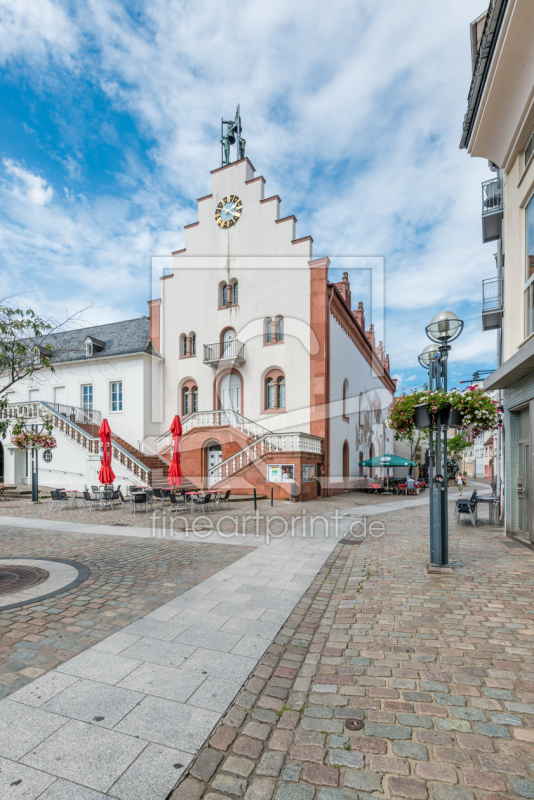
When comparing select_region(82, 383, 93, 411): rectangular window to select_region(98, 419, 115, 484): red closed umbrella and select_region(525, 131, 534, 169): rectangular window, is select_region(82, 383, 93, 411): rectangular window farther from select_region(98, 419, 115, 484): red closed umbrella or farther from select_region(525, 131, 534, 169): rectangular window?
select_region(525, 131, 534, 169): rectangular window

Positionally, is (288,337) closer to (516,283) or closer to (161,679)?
(516,283)

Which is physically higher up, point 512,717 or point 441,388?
point 441,388

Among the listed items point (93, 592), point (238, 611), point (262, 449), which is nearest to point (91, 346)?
point (262, 449)

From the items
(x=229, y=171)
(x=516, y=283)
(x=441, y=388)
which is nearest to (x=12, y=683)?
(x=441, y=388)

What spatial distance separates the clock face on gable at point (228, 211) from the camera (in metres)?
25.3

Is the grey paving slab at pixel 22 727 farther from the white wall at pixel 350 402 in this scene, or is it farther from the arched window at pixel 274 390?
the white wall at pixel 350 402

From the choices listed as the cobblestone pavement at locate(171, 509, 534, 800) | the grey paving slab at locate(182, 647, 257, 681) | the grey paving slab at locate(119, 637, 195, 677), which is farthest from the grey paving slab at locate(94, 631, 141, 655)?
the cobblestone pavement at locate(171, 509, 534, 800)

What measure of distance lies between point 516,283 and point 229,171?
20.9 meters

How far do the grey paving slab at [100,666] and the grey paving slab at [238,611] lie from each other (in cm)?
152

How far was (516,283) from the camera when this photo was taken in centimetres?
1002

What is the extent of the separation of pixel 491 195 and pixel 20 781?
67.2ft

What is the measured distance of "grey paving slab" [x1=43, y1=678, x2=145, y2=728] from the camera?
3.20 metres

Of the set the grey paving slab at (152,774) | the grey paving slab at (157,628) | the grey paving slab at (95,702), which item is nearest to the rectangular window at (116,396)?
the grey paving slab at (157,628)

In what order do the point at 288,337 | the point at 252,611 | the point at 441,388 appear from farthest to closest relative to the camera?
the point at 288,337
the point at 441,388
the point at 252,611
